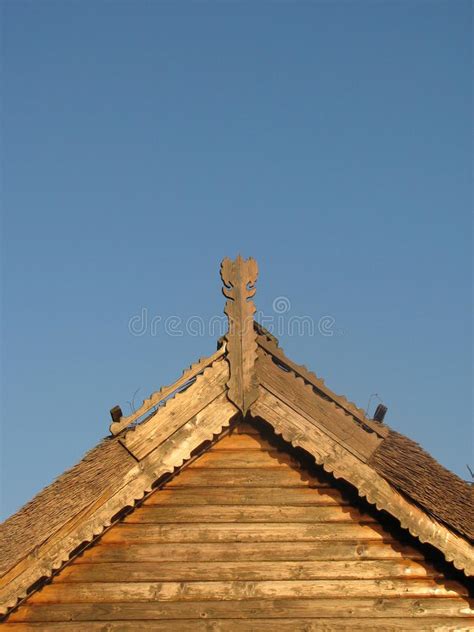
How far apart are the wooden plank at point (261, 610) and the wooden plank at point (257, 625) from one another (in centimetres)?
4

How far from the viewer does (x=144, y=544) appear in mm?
8961

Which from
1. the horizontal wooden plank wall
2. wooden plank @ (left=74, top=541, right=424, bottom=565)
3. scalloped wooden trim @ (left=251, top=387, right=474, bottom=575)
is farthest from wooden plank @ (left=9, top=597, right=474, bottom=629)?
scalloped wooden trim @ (left=251, top=387, right=474, bottom=575)

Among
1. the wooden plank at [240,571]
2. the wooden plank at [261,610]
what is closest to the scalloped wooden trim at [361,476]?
the wooden plank at [240,571]

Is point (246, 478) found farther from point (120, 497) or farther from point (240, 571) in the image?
point (120, 497)

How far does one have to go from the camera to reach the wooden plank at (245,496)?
9.15m

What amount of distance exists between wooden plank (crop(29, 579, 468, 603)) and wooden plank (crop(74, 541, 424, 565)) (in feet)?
0.79

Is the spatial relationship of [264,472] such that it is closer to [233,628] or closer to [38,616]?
[233,628]

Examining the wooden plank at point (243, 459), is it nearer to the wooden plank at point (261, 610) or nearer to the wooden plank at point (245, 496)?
the wooden plank at point (245, 496)

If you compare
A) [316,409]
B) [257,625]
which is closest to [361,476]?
[316,409]

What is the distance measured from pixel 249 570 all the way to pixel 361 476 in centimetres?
151

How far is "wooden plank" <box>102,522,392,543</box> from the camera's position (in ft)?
29.5

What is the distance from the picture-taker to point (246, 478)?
9250 millimetres

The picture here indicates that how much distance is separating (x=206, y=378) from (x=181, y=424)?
1.89ft

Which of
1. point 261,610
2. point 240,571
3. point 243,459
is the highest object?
point 243,459
